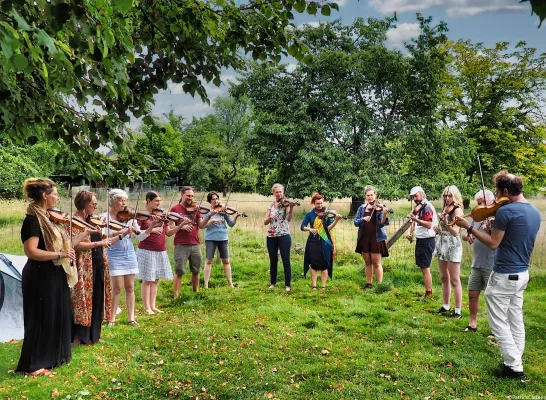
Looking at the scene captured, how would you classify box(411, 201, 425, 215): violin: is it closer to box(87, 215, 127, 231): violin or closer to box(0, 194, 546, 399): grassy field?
box(0, 194, 546, 399): grassy field

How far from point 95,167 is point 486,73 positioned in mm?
26358

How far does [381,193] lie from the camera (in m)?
20.1

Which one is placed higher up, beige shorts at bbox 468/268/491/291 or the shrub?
the shrub

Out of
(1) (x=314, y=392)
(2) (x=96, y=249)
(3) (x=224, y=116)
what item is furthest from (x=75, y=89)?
(3) (x=224, y=116)

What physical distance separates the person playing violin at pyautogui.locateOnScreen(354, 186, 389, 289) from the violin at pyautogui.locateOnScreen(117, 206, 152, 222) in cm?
366

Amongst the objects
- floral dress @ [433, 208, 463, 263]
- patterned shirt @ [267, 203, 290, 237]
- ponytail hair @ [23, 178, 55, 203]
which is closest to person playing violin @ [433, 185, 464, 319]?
floral dress @ [433, 208, 463, 263]

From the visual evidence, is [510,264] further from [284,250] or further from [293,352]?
[284,250]

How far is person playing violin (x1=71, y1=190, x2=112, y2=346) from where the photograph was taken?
4848 millimetres

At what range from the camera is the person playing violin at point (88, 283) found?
4.85 meters

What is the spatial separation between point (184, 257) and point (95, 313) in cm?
230

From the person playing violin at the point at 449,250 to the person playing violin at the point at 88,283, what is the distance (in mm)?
4142

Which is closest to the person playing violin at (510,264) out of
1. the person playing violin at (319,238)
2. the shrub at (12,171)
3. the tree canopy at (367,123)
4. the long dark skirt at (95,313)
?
the person playing violin at (319,238)

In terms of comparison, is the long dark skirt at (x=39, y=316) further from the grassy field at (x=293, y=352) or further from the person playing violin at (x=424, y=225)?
the person playing violin at (x=424, y=225)

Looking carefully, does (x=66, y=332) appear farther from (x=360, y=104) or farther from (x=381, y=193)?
(x=360, y=104)
